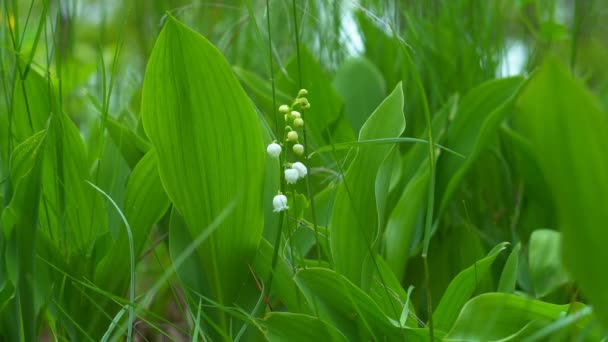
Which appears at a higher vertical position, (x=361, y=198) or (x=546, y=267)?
(x=361, y=198)

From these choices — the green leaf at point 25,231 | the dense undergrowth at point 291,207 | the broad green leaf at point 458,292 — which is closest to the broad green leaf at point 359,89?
the dense undergrowth at point 291,207

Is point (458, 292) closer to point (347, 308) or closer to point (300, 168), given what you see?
point (347, 308)

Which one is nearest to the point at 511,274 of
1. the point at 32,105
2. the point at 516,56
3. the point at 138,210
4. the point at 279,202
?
the point at 279,202

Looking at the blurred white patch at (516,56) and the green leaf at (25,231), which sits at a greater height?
the blurred white patch at (516,56)

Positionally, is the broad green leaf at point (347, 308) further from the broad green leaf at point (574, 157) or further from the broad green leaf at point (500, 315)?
the broad green leaf at point (574, 157)

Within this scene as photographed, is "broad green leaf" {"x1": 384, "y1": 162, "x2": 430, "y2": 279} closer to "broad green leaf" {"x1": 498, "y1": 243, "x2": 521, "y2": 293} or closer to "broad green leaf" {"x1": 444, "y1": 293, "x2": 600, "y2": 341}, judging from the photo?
"broad green leaf" {"x1": 498, "y1": 243, "x2": 521, "y2": 293}

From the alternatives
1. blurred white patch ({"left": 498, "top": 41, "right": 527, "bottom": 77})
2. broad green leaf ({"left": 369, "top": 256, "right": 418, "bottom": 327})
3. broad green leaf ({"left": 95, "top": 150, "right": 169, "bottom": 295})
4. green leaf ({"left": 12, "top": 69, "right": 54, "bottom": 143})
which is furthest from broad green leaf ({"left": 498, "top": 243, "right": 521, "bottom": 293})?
blurred white patch ({"left": 498, "top": 41, "right": 527, "bottom": 77})

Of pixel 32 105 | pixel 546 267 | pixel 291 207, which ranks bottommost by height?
pixel 546 267
